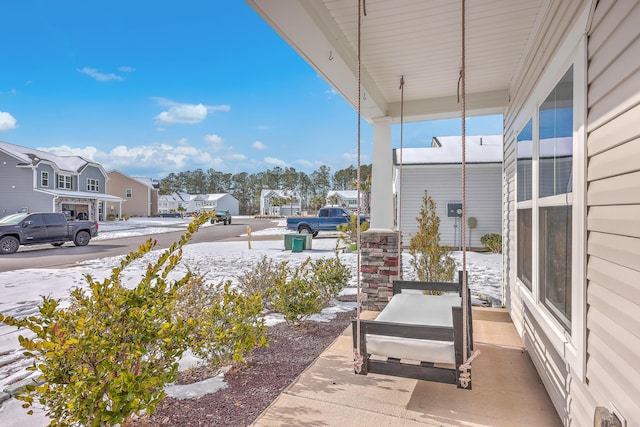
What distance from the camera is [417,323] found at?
2484 mm

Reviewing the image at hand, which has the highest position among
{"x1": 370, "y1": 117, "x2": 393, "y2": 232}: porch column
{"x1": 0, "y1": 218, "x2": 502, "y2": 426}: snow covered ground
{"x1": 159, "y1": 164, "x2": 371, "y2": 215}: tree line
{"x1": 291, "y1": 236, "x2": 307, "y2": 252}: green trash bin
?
{"x1": 159, "y1": 164, "x2": 371, "y2": 215}: tree line

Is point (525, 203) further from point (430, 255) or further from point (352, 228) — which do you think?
point (352, 228)

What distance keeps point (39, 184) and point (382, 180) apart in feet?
83.9

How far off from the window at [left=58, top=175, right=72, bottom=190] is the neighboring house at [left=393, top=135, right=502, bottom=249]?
77.5 feet

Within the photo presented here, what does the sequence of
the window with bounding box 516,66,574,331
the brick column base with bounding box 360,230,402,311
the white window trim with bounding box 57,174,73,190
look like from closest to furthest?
the window with bounding box 516,66,574,331
the brick column base with bounding box 360,230,402,311
the white window trim with bounding box 57,174,73,190

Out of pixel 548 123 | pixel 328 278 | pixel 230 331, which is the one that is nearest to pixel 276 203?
pixel 328 278

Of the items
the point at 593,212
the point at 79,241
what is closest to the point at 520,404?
the point at 593,212

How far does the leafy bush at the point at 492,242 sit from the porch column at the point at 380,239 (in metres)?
7.56

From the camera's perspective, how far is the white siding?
1156 cm

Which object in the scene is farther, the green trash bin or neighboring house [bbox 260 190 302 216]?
neighboring house [bbox 260 190 302 216]

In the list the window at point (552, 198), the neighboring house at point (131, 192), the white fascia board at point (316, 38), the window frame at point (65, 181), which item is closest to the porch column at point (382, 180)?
the white fascia board at point (316, 38)

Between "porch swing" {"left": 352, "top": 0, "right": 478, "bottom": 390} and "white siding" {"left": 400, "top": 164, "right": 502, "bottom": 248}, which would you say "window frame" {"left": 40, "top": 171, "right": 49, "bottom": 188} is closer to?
"white siding" {"left": 400, "top": 164, "right": 502, "bottom": 248}

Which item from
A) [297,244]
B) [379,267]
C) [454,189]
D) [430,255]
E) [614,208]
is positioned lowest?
[297,244]

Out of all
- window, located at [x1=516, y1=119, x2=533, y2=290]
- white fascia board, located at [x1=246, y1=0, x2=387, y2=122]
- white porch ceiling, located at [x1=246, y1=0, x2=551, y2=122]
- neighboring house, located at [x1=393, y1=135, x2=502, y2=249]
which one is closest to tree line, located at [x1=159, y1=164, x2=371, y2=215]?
neighboring house, located at [x1=393, y1=135, x2=502, y2=249]
